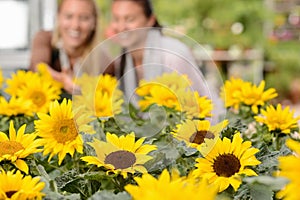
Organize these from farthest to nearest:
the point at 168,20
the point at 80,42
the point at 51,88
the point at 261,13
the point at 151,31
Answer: the point at 261,13 < the point at 168,20 < the point at 80,42 < the point at 151,31 < the point at 51,88

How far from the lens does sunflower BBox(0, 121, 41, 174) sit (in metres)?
0.79

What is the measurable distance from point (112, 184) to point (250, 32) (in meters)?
6.28

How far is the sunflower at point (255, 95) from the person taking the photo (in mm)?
1232

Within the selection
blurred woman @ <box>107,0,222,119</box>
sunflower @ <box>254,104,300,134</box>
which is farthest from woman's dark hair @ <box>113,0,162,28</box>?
sunflower @ <box>254,104,300,134</box>

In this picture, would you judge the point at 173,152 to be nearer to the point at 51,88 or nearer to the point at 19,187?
the point at 19,187

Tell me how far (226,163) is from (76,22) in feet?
5.86

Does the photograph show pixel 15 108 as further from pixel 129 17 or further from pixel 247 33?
pixel 247 33

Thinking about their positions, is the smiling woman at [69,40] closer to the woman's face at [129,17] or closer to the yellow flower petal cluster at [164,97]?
the woman's face at [129,17]

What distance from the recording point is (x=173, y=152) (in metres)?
0.87

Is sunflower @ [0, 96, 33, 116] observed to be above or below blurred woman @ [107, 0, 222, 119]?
below

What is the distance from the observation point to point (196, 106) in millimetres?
1096

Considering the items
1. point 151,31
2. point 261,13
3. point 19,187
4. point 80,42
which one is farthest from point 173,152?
point 261,13

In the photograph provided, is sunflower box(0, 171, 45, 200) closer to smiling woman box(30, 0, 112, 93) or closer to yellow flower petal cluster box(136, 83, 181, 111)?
yellow flower petal cluster box(136, 83, 181, 111)

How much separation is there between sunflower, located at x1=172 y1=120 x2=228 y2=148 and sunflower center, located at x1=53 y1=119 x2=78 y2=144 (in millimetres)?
136
